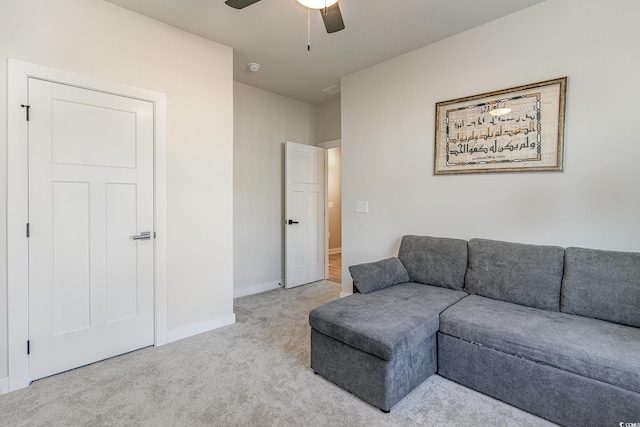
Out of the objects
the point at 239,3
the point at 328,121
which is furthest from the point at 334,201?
the point at 239,3

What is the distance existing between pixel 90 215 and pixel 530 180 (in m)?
3.40

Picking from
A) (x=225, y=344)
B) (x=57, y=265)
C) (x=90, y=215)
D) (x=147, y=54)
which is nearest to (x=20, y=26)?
(x=147, y=54)

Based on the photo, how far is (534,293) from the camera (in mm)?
2195

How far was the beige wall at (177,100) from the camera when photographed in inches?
81.5

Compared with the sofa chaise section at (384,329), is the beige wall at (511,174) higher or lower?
higher

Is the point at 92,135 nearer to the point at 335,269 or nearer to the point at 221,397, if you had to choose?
the point at 221,397

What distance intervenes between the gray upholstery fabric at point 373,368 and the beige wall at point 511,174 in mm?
1318

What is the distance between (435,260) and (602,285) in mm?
1092

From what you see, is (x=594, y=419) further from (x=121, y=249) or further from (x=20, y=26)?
(x=20, y=26)

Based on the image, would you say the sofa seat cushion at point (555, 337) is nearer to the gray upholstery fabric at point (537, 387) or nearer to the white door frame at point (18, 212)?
the gray upholstery fabric at point (537, 387)

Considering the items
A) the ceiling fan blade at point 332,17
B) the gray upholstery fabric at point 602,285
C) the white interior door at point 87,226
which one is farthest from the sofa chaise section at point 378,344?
the ceiling fan blade at point 332,17

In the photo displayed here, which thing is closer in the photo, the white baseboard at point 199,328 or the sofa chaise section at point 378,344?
the sofa chaise section at point 378,344

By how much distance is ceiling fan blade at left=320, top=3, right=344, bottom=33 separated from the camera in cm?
181

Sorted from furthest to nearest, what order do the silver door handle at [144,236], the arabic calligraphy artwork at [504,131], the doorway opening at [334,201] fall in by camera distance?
1. the doorway opening at [334,201]
2. the silver door handle at [144,236]
3. the arabic calligraphy artwork at [504,131]
